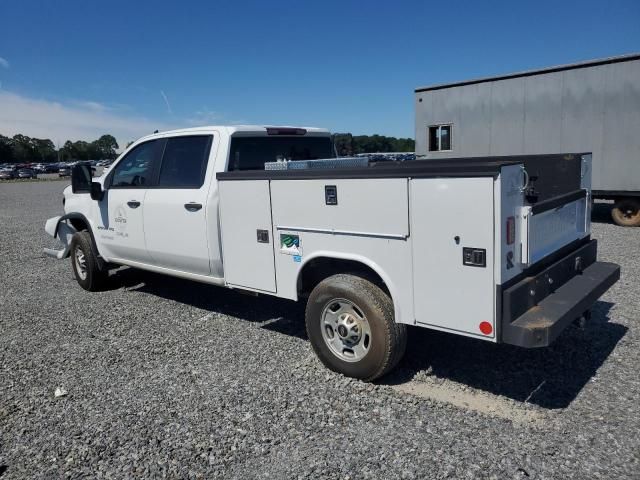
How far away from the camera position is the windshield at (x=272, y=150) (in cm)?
527

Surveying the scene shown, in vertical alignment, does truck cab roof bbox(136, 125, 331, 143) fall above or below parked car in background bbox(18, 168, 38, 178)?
above

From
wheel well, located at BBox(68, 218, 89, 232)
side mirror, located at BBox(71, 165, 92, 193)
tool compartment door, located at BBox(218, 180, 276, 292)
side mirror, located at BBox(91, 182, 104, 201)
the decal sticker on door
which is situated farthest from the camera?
wheel well, located at BBox(68, 218, 89, 232)

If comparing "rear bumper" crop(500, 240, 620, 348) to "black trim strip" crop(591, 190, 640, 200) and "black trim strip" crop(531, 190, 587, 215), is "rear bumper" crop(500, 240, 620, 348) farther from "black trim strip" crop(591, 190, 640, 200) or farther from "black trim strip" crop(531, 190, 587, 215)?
"black trim strip" crop(591, 190, 640, 200)

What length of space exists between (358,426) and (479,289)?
1178 mm

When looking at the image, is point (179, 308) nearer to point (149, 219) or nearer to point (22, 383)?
point (149, 219)

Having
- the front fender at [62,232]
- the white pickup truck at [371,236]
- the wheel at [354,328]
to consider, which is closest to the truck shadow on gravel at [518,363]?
the wheel at [354,328]

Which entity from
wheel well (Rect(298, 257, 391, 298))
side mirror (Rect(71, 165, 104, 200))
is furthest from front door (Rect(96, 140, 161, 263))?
wheel well (Rect(298, 257, 391, 298))

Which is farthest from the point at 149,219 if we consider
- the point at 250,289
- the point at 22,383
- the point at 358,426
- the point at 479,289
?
the point at 479,289

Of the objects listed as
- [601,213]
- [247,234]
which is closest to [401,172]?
[247,234]

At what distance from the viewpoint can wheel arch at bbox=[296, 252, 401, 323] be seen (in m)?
3.82

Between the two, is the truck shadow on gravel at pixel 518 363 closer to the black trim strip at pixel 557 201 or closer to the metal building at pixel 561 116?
the black trim strip at pixel 557 201

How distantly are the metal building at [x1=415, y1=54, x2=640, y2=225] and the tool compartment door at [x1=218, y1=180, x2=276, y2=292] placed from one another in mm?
9191

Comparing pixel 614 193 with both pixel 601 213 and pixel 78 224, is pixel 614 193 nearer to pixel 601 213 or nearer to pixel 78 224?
pixel 601 213

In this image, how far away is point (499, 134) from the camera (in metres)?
12.5
